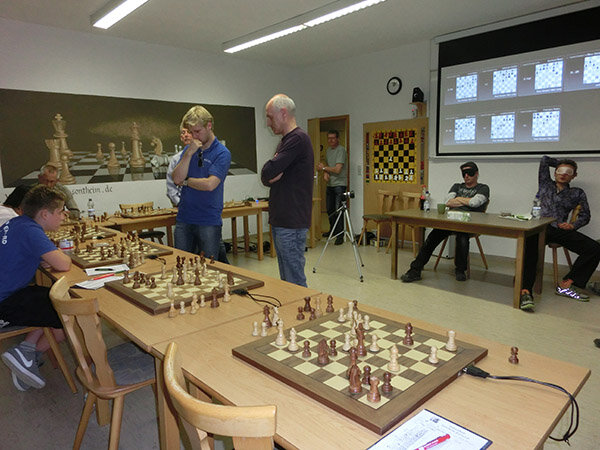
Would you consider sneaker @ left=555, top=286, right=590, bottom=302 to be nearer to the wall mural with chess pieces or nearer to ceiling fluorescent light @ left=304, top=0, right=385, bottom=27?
ceiling fluorescent light @ left=304, top=0, right=385, bottom=27

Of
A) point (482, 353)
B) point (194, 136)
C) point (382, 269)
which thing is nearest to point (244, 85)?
point (382, 269)

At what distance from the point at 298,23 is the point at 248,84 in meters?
2.36

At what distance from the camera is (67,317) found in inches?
62.9

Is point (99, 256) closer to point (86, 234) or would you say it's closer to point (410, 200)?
point (86, 234)

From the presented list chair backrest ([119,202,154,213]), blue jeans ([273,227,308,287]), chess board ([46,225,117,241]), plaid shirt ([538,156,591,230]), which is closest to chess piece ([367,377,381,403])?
blue jeans ([273,227,308,287])

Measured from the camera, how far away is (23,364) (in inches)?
93.7

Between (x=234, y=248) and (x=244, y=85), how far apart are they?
9.63 feet

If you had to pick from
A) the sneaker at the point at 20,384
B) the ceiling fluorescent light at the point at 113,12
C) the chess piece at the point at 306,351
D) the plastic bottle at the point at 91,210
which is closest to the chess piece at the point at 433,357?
the chess piece at the point at 306,351

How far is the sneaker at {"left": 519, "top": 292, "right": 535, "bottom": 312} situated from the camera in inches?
143

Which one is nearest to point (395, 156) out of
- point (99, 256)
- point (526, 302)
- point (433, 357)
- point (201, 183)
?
point (526, 302)

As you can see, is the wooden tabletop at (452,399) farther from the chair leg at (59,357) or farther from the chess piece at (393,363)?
the chair leg at (59,357)

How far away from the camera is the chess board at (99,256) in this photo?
2490 mm

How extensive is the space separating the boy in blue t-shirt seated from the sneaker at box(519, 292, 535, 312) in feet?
12.0

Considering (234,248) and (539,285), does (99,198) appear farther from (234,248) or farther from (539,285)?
(539,285)
